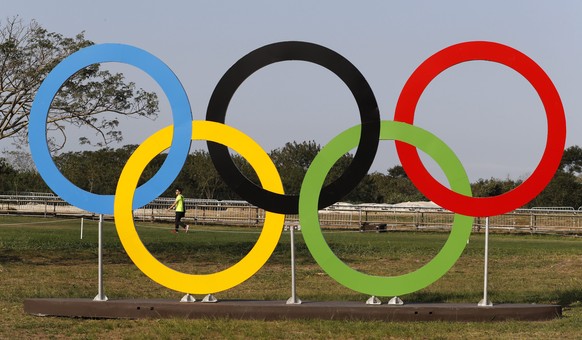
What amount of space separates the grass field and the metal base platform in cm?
21

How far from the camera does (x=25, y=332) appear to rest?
11.9 meters

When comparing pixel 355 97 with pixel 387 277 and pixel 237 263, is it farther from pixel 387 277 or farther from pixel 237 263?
pixel 237 263

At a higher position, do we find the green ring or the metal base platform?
the green ring

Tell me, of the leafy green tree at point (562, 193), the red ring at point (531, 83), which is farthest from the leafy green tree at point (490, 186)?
the red ring at point (531, 83)

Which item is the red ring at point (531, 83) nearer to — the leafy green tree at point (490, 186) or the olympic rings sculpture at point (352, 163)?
the olympic rings sculpture at point (352, 163)

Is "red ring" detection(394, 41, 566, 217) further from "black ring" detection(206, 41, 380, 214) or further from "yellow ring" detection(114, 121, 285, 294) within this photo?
"yellow ring" detection(114, 121, 285, 294)

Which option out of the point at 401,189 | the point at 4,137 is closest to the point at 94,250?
the point at 4,137

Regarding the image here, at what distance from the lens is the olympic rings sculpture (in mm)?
12914

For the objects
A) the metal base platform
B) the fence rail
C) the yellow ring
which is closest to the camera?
the metal base platform

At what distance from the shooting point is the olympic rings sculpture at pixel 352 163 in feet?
42.4

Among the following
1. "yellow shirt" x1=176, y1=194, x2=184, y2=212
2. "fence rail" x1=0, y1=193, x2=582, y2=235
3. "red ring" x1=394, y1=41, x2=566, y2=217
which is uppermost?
"red ring" x1=394, y1=41, x2=566, y2=217

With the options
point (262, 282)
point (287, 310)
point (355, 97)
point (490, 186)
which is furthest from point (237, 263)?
point (490, 186)

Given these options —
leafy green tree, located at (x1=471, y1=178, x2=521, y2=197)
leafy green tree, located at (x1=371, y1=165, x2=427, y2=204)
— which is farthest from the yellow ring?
leafy green tree, located at (x1=371, y1=165, x2=427, y2=204)

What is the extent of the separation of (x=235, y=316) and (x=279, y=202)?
5.88 feet
